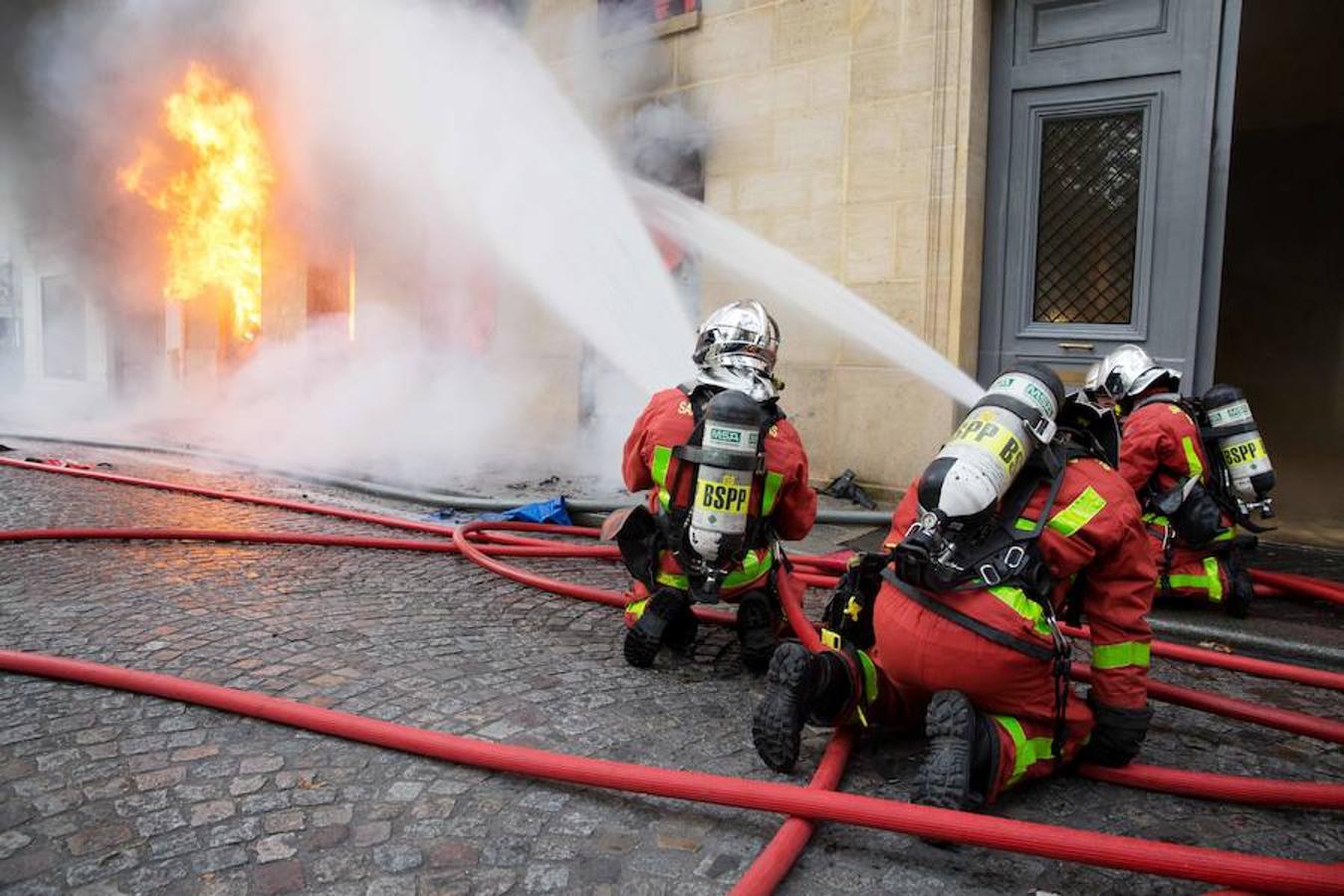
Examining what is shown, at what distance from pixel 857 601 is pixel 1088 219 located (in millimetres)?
4825

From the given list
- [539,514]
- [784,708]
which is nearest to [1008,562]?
[784,708]

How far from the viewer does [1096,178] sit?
6.71 m

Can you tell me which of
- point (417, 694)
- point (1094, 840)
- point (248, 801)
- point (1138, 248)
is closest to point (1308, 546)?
point (1138, 248)

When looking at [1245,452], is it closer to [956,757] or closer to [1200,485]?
[1200,485]

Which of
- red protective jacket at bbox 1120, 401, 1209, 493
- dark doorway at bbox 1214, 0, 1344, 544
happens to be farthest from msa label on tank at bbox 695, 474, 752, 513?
dark doorway at bbox 1214, 0, 1344, 544

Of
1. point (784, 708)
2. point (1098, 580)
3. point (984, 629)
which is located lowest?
point (784, 708)

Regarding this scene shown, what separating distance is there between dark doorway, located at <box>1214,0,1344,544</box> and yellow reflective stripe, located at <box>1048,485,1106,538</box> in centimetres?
911

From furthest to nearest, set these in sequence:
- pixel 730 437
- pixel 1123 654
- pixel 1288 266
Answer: pixel 1288 266, pixel 730 437, pixel 1123 654

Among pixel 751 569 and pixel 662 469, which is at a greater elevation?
pixel 662 469

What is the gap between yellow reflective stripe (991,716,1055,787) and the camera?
8.21ft

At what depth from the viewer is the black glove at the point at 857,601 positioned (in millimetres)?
2953

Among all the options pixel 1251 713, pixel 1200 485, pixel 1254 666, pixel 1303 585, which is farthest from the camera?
pixel 1303 585

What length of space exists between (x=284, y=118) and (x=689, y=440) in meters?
10.1

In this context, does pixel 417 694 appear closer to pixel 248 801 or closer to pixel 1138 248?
pixel 248 801
